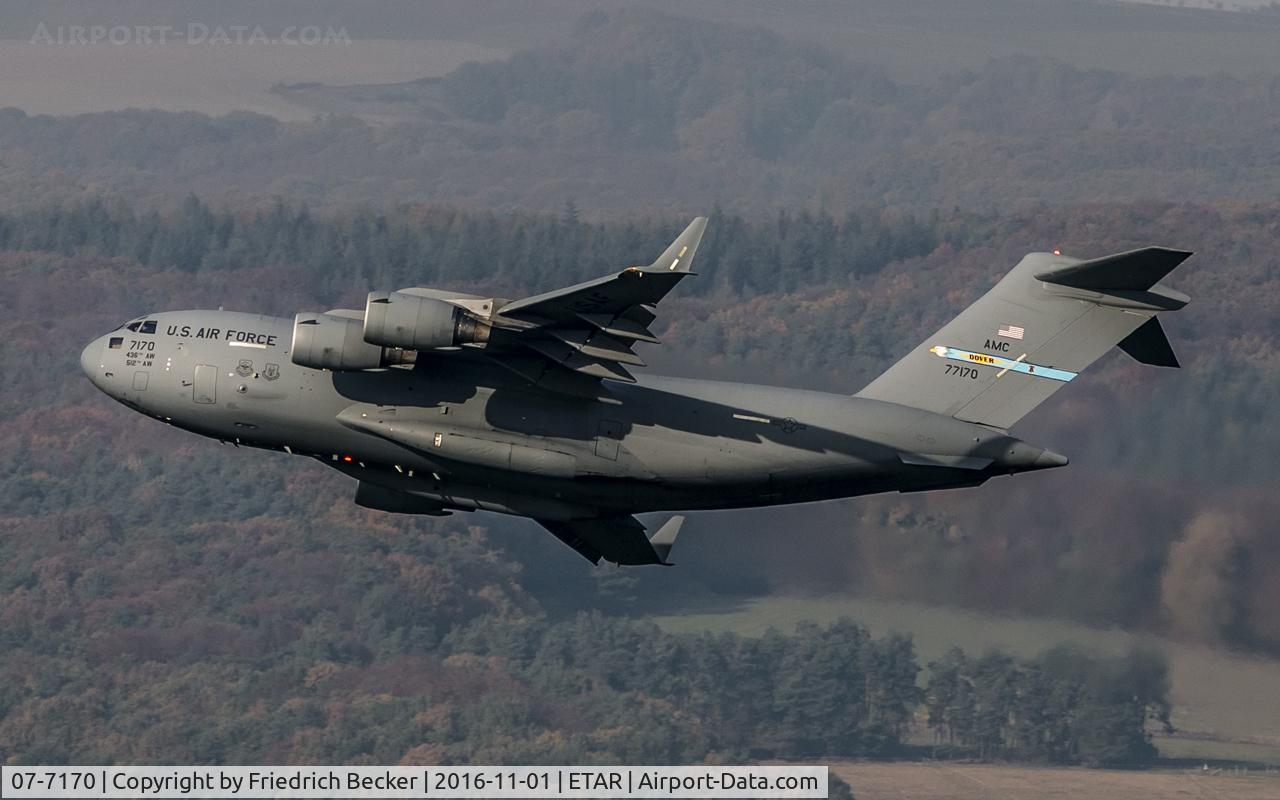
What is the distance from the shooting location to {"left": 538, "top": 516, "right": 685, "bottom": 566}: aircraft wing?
2686 cm

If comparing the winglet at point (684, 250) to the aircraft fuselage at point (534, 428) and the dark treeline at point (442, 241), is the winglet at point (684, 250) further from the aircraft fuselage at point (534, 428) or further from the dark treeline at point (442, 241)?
the dark treeline at point (442, 241)

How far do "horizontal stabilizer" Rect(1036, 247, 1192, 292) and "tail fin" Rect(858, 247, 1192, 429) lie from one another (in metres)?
0.02

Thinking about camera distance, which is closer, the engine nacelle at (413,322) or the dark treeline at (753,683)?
the engine nacelle at (413,322)

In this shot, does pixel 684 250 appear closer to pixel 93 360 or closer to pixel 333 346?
pixel 333 346

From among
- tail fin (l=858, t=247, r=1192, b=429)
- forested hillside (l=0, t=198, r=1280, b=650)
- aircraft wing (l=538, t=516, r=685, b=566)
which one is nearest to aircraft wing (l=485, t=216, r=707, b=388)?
aircraft wing (l=538, t=516, r=685, b=566)

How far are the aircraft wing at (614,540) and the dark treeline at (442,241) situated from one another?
2566 inches

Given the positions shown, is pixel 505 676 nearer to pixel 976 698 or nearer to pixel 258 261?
pixel 976 698

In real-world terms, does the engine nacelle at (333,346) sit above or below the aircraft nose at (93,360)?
above

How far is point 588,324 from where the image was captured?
23.3m

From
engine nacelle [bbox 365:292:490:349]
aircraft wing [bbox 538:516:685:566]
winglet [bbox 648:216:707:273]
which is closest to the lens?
winglet [bbox 648:216:707:273]
